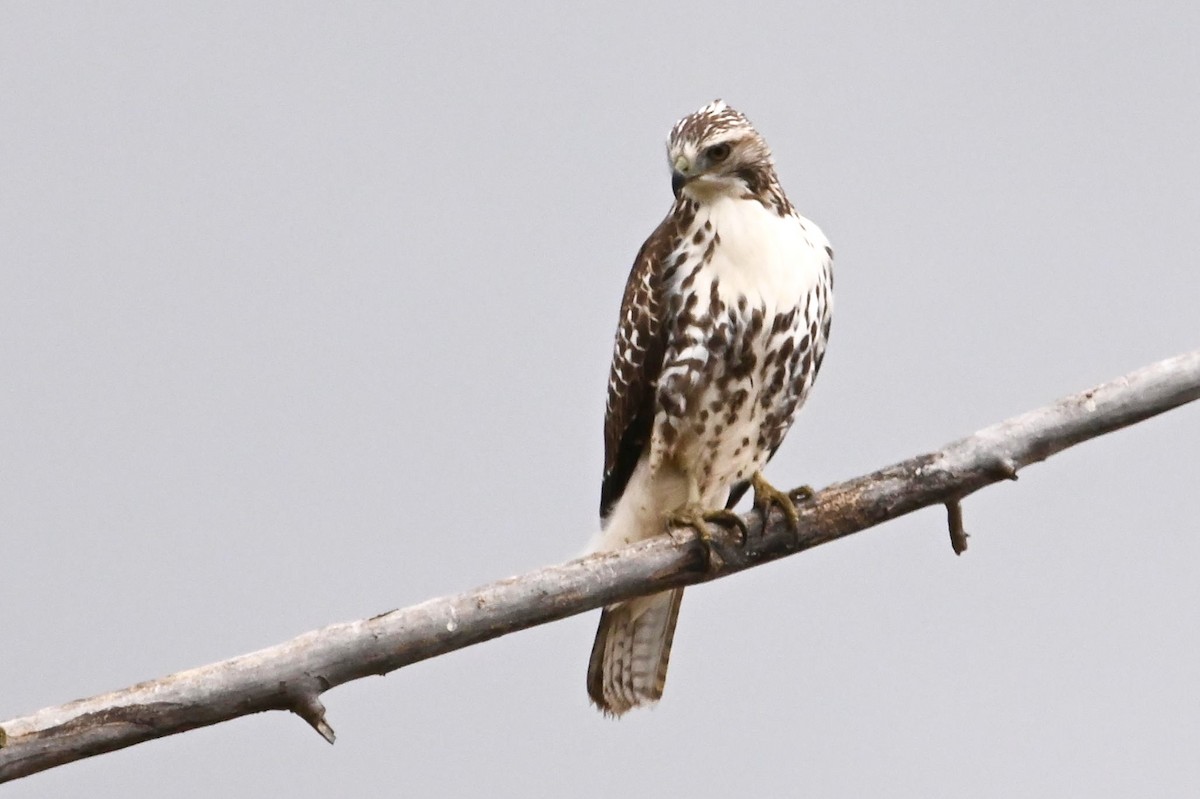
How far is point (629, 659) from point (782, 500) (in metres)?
1.00

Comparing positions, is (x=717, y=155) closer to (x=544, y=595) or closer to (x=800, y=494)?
(x=800, y=494)

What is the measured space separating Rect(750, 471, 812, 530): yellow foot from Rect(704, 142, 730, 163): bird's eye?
1011 millimetres

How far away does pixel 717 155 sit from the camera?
5.53m

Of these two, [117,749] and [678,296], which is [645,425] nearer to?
[678,296]

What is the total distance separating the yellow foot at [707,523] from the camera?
17.9ft

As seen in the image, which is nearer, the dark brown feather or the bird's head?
the bird's head

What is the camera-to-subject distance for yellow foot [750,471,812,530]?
17.9ft

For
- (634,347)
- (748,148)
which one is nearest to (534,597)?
(634,347)

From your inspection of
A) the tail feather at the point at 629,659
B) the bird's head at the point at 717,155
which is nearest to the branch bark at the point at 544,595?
the tail feather at the point at 629,659

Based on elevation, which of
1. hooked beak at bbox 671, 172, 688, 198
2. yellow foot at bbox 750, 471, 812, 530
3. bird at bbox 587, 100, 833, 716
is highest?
hooked beak at bbox 671, 172, 688, 198

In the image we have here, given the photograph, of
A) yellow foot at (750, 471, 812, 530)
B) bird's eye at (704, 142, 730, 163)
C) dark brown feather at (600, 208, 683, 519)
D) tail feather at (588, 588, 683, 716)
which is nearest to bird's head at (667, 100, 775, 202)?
bird's eye at (704, 142, 730, 163)

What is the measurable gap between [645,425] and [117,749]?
6.59ft

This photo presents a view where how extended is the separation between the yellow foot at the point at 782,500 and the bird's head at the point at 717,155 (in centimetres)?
93

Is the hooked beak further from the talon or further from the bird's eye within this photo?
the talon
